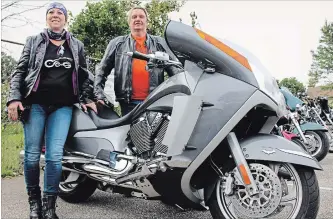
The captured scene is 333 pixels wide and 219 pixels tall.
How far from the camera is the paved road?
3612 millimetres

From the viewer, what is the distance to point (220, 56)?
2770 mm

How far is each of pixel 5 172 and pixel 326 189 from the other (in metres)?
4.32

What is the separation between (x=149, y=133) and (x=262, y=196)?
885 mm

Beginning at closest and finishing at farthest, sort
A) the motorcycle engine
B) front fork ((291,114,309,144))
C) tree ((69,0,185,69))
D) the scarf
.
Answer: the motorcycle engine
the scarf
front fork ((291,114,309,144))
tree ((69,0,185,69))

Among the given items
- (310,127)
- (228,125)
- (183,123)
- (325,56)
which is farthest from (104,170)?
(325,56)

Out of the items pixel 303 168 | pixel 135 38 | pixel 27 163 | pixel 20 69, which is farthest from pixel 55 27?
Answer: pixel 303 168

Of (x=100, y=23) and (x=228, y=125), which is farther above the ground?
(x=100, y=23)

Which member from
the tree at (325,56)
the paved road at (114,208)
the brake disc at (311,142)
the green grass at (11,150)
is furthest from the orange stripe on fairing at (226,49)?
the tree at (325,56)

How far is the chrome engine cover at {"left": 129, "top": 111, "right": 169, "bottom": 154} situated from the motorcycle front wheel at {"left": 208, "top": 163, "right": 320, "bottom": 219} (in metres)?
0.59

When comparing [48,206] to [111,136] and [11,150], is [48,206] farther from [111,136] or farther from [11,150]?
[11,150]

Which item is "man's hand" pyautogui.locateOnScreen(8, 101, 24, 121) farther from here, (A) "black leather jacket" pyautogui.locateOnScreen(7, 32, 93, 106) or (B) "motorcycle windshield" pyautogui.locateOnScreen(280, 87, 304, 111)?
(B) "motorcycle windshield" pyautogui.locateOnScreen(280, 87, 304, 111)

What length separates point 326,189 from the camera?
4.37m

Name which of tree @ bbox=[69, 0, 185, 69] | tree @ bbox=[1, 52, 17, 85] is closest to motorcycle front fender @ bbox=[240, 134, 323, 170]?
tree @ bbox=[1, 52, 17, 85]

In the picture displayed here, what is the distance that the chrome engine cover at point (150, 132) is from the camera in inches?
115
